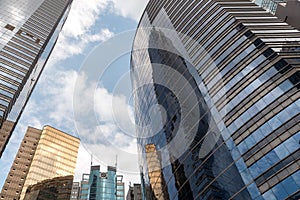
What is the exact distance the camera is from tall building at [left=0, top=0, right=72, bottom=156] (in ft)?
181

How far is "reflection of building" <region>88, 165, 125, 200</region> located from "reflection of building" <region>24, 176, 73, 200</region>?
38.6 ft

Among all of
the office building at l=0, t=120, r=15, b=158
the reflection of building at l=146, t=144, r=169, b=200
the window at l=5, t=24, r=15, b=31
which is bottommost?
the reflection of building at l=146, t=144, r=169, b=200

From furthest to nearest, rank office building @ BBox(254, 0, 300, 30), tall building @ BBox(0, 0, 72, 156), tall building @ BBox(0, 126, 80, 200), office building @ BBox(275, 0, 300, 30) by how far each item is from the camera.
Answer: tall building @ BBox(0, 126, 80, 200), tall building @ BBox(0, 0, 72, 156), office building @ BBox(275, 0, 300, 30), office building @ BBox(254, 0, 300, 30)

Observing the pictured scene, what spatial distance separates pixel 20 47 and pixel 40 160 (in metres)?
67.1

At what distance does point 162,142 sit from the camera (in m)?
43.2

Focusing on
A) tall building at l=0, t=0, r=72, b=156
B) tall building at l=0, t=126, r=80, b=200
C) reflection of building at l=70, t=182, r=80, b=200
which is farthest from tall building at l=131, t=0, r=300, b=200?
tall building at l=0, t=126, r=80, b=200

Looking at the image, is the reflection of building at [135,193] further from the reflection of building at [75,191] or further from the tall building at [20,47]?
the tall building at [20,47]

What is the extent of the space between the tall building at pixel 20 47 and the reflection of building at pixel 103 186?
4708 cm

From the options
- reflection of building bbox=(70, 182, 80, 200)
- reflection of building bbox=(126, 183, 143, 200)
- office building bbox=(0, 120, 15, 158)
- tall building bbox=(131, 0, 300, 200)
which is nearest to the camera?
tall building bbox=(131, 0, 300, 200)

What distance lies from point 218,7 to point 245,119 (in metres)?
24.6

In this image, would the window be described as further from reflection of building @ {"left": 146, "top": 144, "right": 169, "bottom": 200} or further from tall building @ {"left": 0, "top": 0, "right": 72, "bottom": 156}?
reflection of building @ {"left": 146, "top": 144, "right": 169, "bottom": 200}

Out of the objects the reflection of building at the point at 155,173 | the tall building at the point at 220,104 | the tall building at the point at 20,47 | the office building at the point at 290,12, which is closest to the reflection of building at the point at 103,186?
the tall building at the point at 20,47

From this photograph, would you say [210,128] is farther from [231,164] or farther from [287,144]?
[287,144]

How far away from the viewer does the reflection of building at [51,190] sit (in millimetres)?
108750
